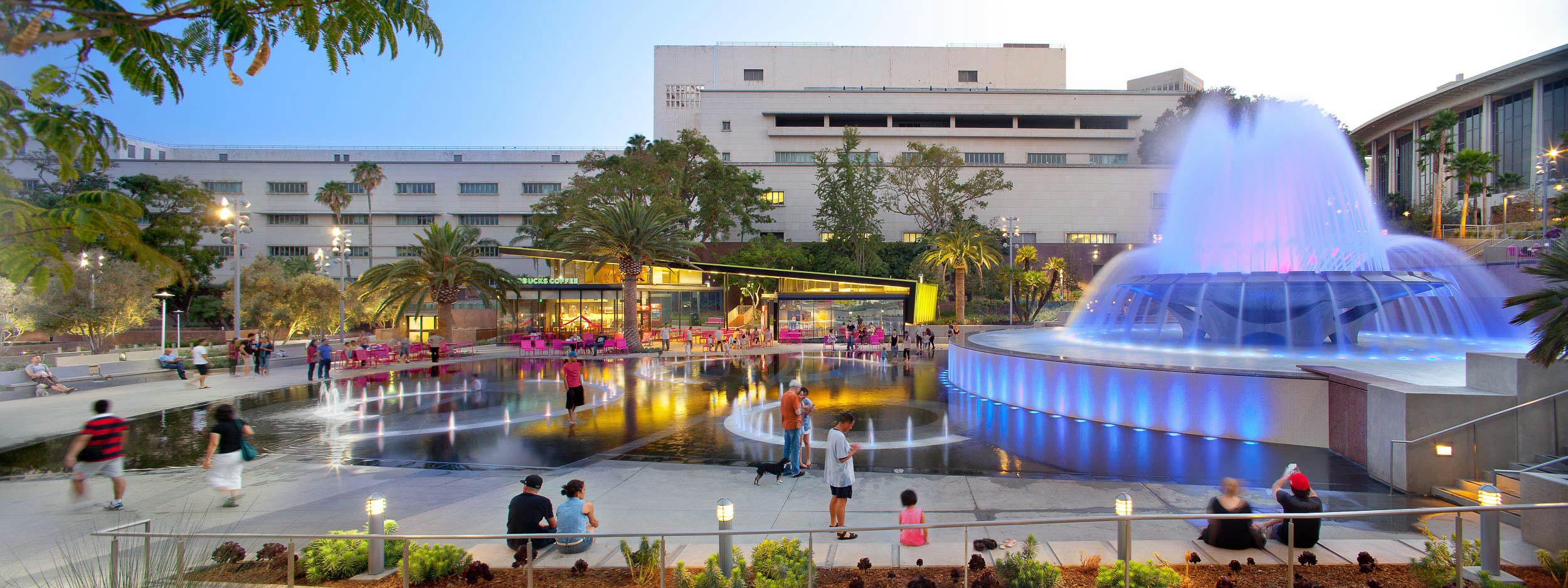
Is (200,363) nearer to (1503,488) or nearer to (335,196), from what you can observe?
(1503,488)

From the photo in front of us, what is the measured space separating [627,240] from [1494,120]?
85558 millimetres

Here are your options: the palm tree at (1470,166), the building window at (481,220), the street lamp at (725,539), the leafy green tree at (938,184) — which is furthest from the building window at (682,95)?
the street lamp at (725,539)

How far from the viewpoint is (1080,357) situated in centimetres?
1494

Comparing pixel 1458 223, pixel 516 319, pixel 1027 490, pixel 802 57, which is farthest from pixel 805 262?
pixel 1458 223

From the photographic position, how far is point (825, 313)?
132ft

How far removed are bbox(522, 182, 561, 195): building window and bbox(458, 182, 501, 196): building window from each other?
2504mm

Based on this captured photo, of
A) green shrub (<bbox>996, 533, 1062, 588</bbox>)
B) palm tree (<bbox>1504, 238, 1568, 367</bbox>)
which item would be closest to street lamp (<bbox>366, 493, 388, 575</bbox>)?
green shrub (<bbox>996, 533, 1062, 588</bbox>)

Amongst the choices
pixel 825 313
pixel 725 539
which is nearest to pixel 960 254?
pixel 825 313

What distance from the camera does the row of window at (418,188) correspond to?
64.2m

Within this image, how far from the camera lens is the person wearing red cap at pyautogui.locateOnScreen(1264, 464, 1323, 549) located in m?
6.18

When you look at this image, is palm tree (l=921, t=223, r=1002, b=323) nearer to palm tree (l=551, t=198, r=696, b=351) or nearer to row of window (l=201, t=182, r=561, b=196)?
palm tree (l=551, t=198, r=696, b=351)

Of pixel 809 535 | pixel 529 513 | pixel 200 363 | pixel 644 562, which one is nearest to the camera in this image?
pixel 809 535

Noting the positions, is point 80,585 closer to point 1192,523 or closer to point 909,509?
point 909,509

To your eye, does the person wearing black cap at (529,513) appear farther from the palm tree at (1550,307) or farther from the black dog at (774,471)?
the palm tree at (1550,307)
